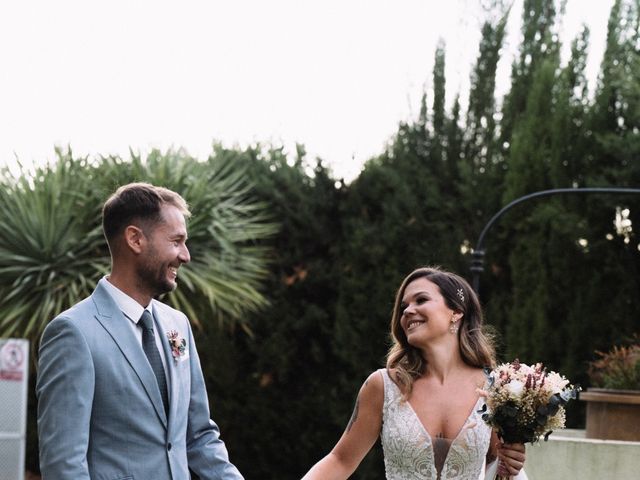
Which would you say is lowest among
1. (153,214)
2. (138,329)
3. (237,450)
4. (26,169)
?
(237,450)

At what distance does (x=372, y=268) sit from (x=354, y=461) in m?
10.6

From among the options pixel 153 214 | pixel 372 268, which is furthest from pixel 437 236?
pixel 153 214

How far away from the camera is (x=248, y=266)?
15.0 meters

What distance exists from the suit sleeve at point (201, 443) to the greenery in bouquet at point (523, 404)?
50.0 inches

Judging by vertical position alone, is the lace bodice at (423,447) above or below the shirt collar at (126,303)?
below

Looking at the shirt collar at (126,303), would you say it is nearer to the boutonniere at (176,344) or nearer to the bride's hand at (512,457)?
the boutonniere at (176,344)

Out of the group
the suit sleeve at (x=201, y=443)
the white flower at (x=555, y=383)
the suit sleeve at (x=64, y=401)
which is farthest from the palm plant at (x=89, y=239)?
the suit sleeve at (x=64, y=401)

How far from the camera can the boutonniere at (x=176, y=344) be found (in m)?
3.87

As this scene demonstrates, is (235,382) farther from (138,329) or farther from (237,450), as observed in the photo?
(138,329)

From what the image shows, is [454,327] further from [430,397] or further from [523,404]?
[523,404]

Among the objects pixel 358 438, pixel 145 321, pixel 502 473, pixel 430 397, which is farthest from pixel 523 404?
pixel 145 321

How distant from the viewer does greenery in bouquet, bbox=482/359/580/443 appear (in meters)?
4.74

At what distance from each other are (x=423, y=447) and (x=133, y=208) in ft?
6.37

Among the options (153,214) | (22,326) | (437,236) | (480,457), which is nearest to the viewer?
(153,214)
